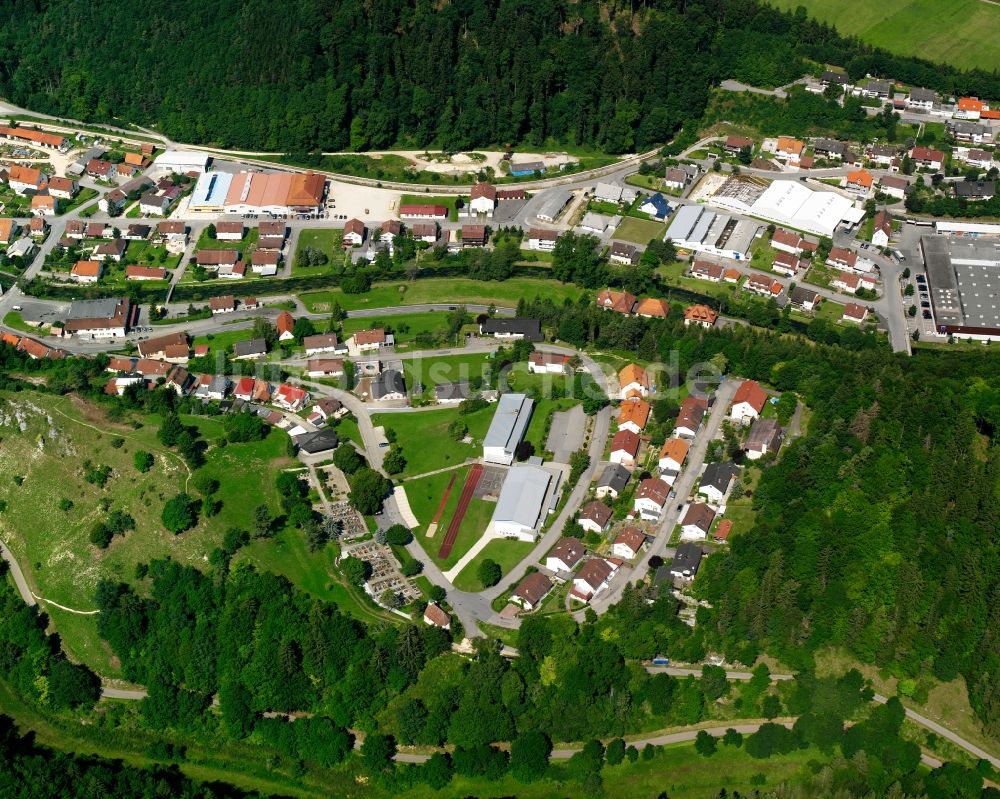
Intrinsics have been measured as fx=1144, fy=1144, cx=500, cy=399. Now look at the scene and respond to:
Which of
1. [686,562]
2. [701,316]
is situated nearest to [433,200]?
[701,316]

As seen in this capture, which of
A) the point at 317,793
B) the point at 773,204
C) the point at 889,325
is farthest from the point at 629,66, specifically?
the point at 317,793

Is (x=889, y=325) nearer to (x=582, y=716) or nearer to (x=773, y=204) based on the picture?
(x=773, y=204)

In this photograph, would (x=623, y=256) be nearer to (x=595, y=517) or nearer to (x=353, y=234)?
(x=353, y=234)

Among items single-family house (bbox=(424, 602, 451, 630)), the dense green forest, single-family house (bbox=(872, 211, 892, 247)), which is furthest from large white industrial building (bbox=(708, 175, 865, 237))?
single-family house (bbox=(424, 602, 451, 630))

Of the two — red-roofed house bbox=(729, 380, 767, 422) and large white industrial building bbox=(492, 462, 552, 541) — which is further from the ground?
red-roofed house bbox=(729, 380, 767, 422)

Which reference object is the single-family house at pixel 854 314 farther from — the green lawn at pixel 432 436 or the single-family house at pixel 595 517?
the single-family house at pixel 595 517

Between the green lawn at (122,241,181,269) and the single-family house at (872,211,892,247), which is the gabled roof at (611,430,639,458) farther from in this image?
the green lawn at (122,241,181,269)
